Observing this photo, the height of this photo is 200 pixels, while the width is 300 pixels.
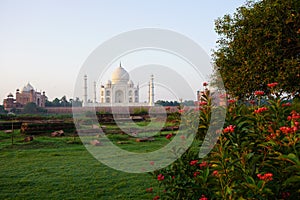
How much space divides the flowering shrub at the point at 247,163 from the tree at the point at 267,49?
7.43m

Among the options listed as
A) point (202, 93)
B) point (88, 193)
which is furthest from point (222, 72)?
point (202, 93)

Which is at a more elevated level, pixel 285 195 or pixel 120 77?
pixel 120 77

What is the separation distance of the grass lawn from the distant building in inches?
882

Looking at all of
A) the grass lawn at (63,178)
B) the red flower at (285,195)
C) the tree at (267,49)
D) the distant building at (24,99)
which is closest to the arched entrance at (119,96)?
the distant building at (24,99)

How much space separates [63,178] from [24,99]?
29027 mm

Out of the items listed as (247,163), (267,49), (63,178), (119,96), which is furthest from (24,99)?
(247,163)

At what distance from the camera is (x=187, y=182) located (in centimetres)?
242

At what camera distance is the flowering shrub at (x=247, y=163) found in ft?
5.95

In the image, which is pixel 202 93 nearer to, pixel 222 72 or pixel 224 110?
pixel 224 110

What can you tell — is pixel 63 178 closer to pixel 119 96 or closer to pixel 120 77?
pixel 120 77

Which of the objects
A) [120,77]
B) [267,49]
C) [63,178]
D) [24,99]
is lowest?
[63,178]

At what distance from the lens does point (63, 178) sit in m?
5.58

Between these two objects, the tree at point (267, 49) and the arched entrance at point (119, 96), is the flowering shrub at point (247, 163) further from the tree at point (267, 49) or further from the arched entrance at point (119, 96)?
the arched entrance at point (119, 96)

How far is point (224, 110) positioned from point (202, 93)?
23 cm
